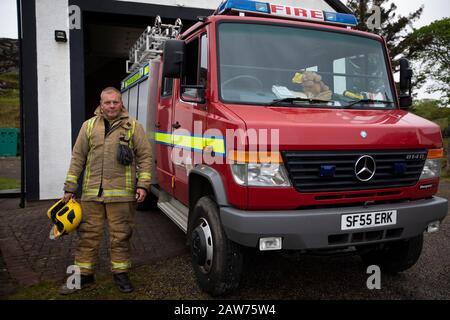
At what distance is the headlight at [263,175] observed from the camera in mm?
2873

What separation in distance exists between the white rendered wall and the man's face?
433 cm

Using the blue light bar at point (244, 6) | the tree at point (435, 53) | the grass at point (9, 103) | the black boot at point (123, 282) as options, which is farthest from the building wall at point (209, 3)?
the grass at point (9, 103)

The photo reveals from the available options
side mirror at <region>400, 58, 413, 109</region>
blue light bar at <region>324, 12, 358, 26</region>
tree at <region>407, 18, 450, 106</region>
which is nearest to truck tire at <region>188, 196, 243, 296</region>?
blue light bar at <region>324, 12, 358, 26</region>

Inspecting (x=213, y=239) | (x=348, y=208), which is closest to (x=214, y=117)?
(x=213, y=239)

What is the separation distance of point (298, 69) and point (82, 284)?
8.98ft

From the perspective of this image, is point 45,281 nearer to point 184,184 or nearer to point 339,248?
point 184,184

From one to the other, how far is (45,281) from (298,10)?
3590 mm

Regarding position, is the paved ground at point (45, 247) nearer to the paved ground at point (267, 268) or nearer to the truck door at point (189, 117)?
the paved ground at point (267, 268)

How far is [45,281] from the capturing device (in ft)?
12.5

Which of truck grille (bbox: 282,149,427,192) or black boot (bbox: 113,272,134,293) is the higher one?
truck grille (bbox: 282,149,427,192)

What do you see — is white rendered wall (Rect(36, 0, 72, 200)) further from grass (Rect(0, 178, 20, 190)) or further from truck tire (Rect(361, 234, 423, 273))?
truck tire (Rect(361, 234, 423, 273))

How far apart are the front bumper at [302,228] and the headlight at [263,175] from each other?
0.21 metres

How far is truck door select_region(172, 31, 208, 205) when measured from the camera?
362cm

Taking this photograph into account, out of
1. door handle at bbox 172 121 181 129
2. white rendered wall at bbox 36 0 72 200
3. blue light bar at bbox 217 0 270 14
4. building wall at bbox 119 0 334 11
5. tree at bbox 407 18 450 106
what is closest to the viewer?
blue light bar at bbox 217 0 270 14
